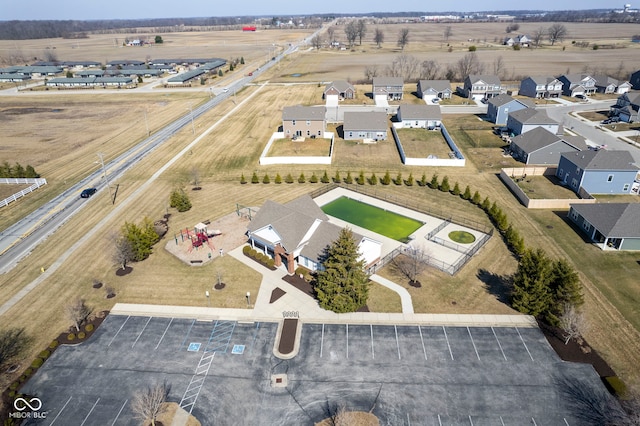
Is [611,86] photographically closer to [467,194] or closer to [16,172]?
[467,194]

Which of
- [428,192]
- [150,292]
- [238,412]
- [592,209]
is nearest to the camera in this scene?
[238,412]

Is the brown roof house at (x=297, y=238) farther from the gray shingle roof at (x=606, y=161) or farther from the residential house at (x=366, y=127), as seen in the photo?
the residential house at (x=366, y=127)

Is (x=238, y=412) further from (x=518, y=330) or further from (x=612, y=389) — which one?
(x=612, y=389)

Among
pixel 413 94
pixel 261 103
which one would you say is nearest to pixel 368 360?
pixel 261 103

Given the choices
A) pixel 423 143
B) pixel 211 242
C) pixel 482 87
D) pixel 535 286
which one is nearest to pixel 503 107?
pixel 423 143

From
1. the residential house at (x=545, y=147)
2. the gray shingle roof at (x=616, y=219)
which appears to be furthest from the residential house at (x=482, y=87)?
the gray shingle roof at (x=616, y=219)

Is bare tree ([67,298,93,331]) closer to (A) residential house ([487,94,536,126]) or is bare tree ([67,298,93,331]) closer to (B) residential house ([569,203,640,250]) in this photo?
(B) residential house ([569,203,640,250])
